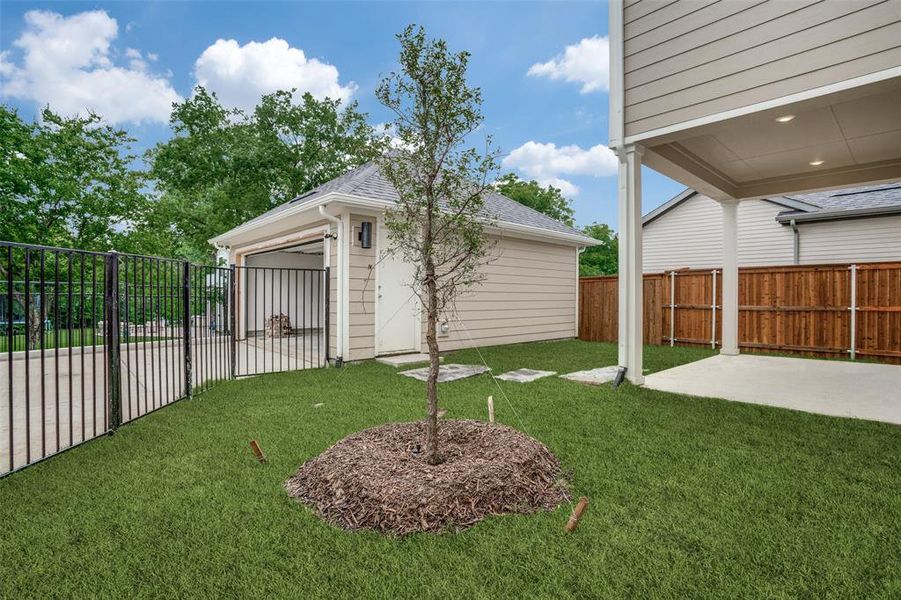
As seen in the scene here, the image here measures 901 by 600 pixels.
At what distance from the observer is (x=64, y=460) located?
2.88m

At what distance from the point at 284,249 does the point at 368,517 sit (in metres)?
7.78

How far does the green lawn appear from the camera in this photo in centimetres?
165

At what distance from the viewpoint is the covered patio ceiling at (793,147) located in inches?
158

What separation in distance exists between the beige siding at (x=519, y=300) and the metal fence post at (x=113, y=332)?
16.7 feet

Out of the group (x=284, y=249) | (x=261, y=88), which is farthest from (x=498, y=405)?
(x=261, y=88)

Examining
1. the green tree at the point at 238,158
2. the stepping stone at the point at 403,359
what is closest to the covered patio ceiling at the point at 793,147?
the stepping stone at the point at 403,359

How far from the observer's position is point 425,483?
2.24 m

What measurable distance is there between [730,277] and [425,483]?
277 inches

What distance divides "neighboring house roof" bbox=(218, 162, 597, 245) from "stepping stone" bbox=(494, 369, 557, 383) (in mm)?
2058

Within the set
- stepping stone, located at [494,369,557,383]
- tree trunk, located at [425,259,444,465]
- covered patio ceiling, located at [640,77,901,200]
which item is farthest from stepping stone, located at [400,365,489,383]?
covered patio ceiling, located at [640,77,901,200]

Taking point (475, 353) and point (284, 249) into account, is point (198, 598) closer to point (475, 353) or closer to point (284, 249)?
point (475, 353)

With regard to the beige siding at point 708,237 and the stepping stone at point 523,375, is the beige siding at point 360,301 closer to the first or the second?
the stepping stone at point 523,375

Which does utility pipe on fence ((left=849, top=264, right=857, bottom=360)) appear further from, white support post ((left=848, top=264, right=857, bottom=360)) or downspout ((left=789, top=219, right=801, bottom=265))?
downspout ((left=789, top=219, right=801, bottom=265))

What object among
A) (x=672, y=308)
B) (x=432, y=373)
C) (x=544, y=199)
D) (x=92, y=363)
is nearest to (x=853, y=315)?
(x=672, y=308)
